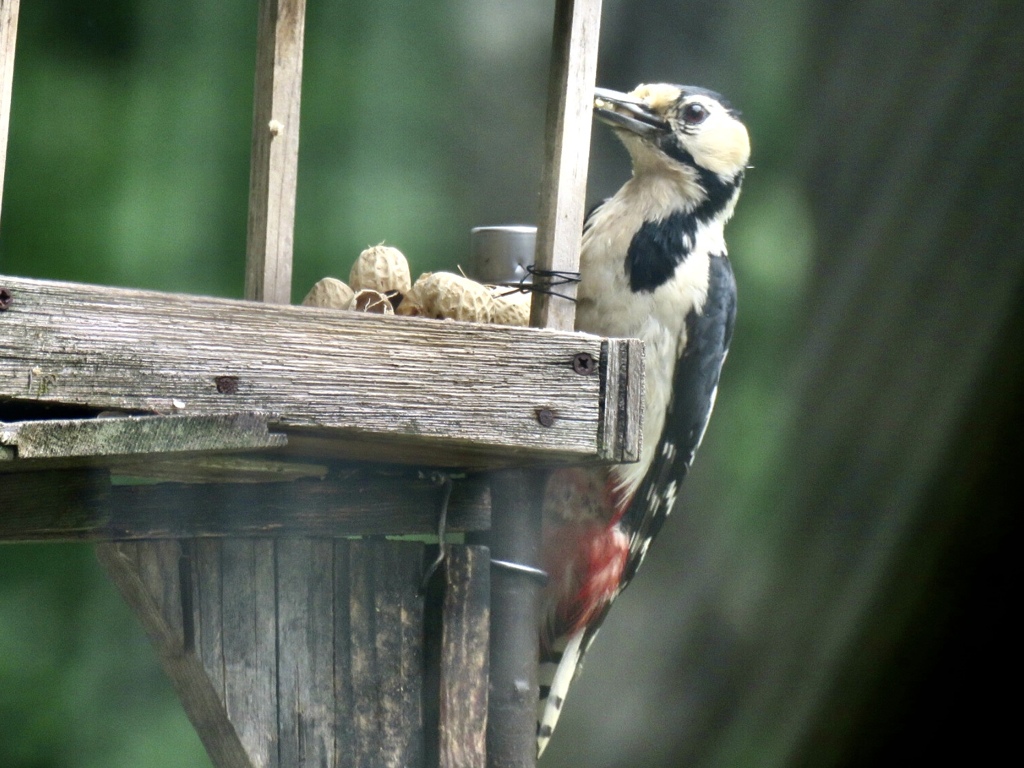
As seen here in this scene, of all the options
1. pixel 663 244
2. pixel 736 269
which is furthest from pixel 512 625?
pixel 736 269

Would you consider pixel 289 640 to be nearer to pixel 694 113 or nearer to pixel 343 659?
pixel 343 659

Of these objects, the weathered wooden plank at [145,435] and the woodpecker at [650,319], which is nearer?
the weathered wooden plank at [145,435]

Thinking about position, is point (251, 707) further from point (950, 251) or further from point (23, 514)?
point (950, 251)

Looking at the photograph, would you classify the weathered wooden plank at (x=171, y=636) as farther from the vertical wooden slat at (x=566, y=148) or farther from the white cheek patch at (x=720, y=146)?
the white cheek patch at (x=720, y=146)

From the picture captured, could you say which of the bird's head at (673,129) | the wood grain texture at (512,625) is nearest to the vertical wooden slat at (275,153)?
the wood grain texture at (512,625)

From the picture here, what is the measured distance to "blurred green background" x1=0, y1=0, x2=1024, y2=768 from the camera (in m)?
2.32

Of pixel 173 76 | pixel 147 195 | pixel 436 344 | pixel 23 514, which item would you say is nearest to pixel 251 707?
pixel 23 514

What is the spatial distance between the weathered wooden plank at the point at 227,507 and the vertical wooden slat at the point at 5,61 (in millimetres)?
284

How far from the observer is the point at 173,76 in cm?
238

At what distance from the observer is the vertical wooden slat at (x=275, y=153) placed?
50.8 inches

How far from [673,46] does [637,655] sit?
5.04ft

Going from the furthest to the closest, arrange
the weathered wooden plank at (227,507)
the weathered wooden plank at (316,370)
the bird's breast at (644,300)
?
the bird's breast at (644,300)
the weathered wooden plank at (227,507)
the weathered wooden plank at (316,370)

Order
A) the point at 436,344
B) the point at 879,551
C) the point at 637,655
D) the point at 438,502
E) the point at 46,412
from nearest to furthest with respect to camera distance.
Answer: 1. the point at 46,412
2. the point at 436,344
3. the point at 438,502
4. the point at 879,551
5. the point at 637,655

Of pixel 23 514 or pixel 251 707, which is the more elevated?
pixel 23 514
